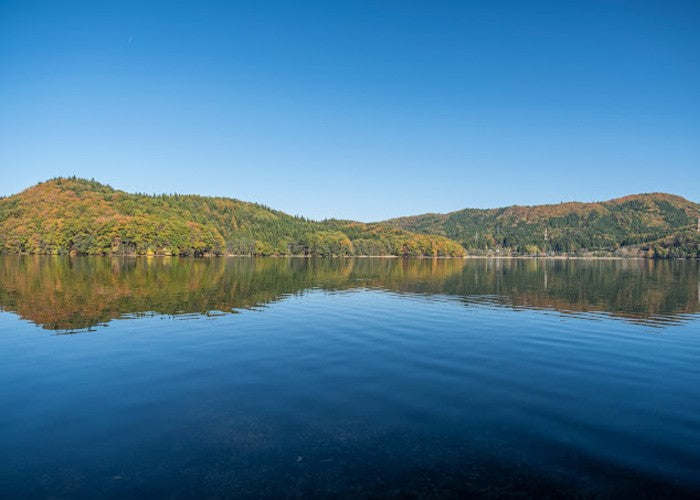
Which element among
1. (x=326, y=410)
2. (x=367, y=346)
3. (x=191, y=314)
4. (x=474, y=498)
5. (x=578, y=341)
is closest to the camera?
(x=474, y=498)

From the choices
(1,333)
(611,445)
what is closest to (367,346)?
(611,445)

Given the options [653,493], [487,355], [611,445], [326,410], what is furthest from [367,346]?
[653,493]

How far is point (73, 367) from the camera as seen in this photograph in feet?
72.1

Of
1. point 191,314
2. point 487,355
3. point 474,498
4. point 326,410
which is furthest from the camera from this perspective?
point 191,314

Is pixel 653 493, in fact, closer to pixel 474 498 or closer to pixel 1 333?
pixel 474 498

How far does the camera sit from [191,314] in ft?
126

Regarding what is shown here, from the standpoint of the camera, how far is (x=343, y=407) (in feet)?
55.8

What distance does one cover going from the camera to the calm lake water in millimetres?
11820

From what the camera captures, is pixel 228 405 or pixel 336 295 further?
pixel 336 295

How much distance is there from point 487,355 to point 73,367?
22321 millimetres

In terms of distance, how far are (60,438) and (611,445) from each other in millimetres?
17727

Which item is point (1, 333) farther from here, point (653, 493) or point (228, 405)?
point (653, 493)

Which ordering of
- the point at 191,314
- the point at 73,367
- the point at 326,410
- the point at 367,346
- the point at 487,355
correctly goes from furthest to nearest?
the point at 191,314, the point at 367,346, the point at 487,355, the point at 73,367, the point at 326,410

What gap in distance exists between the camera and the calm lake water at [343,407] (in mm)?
11820
